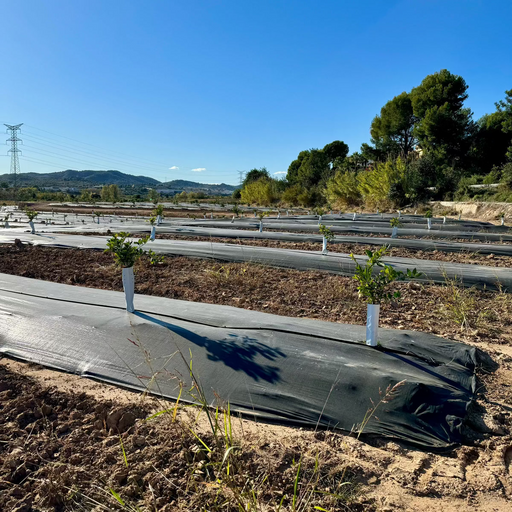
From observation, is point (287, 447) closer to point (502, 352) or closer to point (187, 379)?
point (187, 379)

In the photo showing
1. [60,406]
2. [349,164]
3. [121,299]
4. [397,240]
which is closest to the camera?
[60,406]

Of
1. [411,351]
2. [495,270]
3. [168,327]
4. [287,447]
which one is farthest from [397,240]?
[287,447]

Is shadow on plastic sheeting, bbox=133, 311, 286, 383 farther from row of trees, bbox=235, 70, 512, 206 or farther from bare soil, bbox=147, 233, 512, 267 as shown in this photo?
row of trees, bbox=235, 70, 512, 206

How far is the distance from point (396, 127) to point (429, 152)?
266 inches

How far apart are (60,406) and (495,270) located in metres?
5.40

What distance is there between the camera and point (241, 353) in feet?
8.39

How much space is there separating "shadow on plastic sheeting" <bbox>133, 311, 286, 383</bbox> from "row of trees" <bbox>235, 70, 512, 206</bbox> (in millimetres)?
16083

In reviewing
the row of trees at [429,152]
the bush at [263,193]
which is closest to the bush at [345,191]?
the row of trees at [429,152]

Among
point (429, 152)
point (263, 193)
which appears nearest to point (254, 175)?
point (263, 193)

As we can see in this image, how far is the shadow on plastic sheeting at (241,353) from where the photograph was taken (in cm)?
238

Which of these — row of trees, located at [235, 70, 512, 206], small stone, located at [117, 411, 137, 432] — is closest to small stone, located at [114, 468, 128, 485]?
small stone, located at [117, 411, 137, 432]

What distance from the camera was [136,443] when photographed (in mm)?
1881

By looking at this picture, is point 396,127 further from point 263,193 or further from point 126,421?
point 126,421

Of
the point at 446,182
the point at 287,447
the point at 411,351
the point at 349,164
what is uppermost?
the point at 349,164
